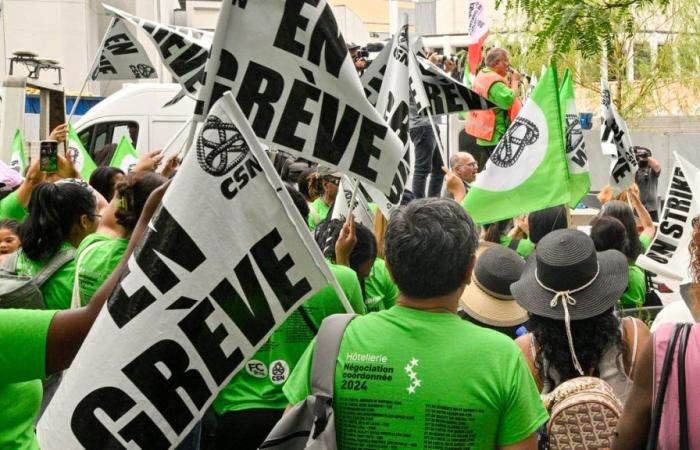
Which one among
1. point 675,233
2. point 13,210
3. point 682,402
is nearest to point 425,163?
point 13,210

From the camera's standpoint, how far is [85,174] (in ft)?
34.0

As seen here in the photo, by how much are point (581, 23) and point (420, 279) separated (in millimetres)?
2691

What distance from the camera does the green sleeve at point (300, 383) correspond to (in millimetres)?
3256

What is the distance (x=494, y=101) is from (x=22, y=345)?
31.3 feet

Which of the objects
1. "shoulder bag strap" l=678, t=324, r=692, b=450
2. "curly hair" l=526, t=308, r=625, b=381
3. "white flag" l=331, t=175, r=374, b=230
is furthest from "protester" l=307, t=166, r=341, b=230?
"shoulder bag strap" l=678, t=324, r=692, b=450

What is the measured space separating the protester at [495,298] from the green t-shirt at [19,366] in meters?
2.76

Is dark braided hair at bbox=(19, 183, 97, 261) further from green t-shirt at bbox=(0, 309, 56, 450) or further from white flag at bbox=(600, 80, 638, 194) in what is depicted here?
white flag at bbox=(600, 80, 638, 194)

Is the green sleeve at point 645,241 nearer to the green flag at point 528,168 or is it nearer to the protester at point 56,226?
the green flag at point 528,168

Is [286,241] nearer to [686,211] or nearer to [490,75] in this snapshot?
[686,211]

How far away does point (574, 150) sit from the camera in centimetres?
804

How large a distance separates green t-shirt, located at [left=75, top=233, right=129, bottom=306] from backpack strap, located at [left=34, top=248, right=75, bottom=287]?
105 mm

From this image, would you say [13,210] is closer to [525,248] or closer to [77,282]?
[77,282]

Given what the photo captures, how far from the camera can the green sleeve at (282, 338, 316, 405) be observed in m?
3.26

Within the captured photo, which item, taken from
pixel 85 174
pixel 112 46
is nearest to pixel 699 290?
pixel 85 174
